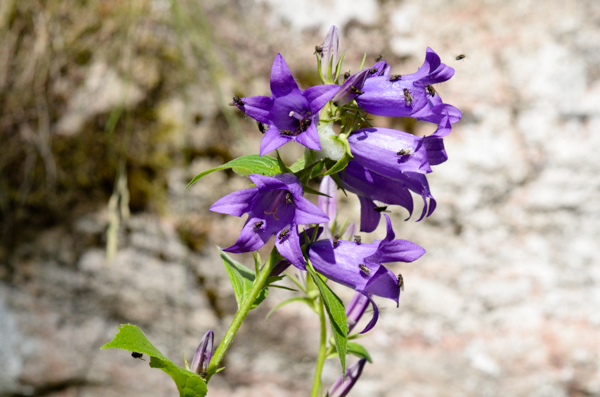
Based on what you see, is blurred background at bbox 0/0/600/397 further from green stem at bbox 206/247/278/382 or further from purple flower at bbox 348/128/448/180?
green stem at bbox 206/247/278/382

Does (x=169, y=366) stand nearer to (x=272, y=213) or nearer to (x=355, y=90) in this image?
(x=272, y=213)

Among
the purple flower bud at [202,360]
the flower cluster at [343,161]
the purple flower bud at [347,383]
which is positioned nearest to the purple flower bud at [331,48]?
the flower cluster at [343,161]

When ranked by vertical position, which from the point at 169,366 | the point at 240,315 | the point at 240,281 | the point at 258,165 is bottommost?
the point at 169,366

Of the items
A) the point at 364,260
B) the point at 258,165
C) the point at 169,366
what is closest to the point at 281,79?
the point at 258,165

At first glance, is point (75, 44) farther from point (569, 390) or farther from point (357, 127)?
point (569, 390)

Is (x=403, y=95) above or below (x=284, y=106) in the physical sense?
above
